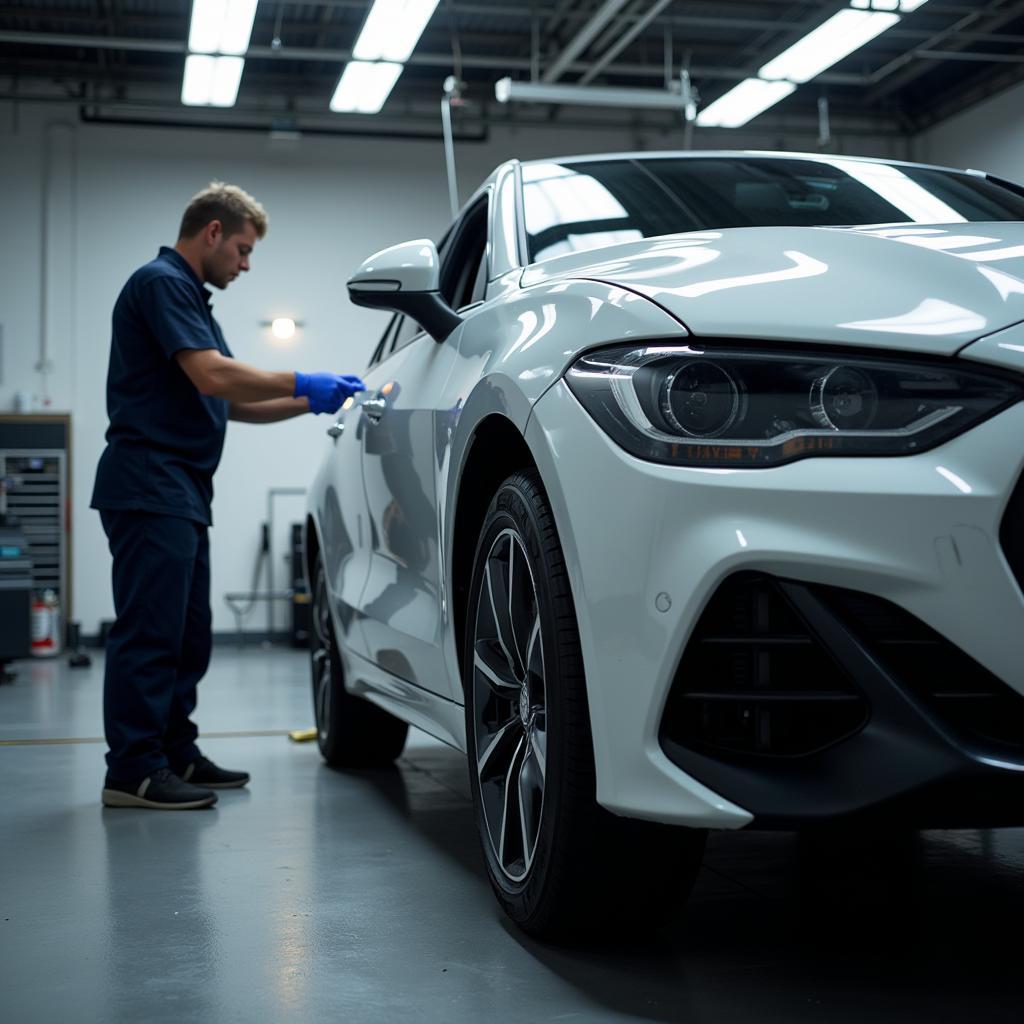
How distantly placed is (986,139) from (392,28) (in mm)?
5964

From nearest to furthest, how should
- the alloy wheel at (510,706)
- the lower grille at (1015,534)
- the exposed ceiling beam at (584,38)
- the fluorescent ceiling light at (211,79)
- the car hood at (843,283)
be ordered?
the lower grille at (1015,534), the car hood at (843,283), the alloy wheel at (510,706), the exposed ceiling beam at (584,38), the fluorescent ceiling light at (211,79)

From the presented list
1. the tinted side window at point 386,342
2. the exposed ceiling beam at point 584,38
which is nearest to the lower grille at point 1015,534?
the tinted side window at point 386,342

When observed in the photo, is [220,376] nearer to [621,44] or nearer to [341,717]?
[341,717]

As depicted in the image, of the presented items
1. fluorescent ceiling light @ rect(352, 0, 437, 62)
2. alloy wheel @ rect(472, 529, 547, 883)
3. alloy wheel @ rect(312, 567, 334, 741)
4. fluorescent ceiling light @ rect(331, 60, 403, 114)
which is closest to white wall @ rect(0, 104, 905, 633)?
fluorescent ceiling light @ rect(331, 60, 403, 114)

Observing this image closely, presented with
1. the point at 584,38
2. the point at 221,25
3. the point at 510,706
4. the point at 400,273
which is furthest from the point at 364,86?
the point at 510,706

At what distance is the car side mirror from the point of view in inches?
105

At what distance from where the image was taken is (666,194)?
2902 millimetres

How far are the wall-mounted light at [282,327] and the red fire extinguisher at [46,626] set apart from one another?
2973 millimetres

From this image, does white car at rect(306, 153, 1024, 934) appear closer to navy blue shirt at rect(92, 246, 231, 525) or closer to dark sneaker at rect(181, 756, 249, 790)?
navy blue shirt at rect(92, 246, 231, 525)

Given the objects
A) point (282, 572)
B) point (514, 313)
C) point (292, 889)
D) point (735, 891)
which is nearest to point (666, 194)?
point (514, 313)

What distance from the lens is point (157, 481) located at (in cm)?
370

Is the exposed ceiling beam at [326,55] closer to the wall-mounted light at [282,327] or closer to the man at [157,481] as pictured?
the wall-mounted light at [282,327]

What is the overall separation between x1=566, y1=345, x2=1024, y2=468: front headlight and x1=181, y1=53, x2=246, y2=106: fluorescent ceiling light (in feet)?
29.9

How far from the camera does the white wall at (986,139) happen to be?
12180mm
